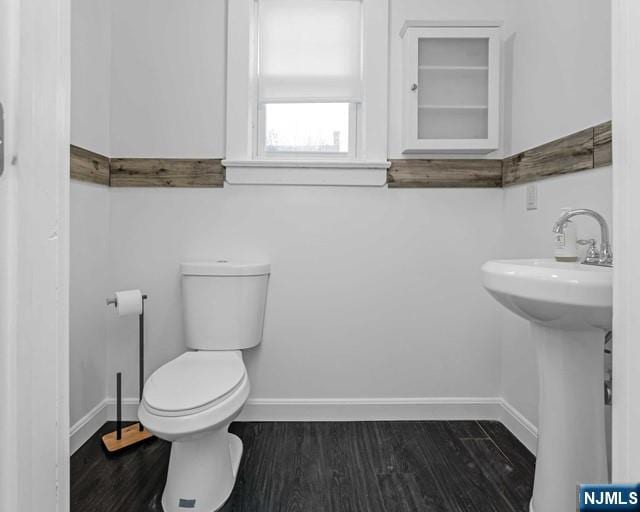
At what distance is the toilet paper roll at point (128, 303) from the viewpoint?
1.80 m

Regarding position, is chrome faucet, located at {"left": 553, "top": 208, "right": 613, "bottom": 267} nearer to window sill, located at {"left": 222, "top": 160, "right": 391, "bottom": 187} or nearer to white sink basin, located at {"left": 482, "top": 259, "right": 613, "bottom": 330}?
white sink basin, located at {"left": 482, "top": 259, "right": 613, "bottom": 330}

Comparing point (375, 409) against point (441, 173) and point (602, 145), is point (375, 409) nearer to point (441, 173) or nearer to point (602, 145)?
point (441, 173)

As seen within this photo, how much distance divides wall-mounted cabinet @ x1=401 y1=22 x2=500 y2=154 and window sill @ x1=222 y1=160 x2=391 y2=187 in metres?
0.20

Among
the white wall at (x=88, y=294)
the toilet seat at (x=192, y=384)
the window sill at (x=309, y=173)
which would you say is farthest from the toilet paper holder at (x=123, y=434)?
the window sill at (x=309, y=173)

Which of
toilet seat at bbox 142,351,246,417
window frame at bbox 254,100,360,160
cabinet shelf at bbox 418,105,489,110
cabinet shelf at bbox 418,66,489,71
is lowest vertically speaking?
toilet seat at bbox 142,351,246,417

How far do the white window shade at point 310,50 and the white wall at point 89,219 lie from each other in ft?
2.39

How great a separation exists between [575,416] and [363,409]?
1101 millimetres

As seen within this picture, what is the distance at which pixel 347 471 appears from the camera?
5.47 feet

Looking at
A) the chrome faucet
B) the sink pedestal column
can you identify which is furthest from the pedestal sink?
the chrome faucet

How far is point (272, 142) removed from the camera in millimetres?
2229

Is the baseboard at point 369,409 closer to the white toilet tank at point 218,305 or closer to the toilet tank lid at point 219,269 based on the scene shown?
the white toilet tank at point 218,305

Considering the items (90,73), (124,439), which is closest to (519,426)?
(124,439)

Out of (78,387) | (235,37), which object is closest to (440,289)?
(235,37)

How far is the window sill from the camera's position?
2.07m
